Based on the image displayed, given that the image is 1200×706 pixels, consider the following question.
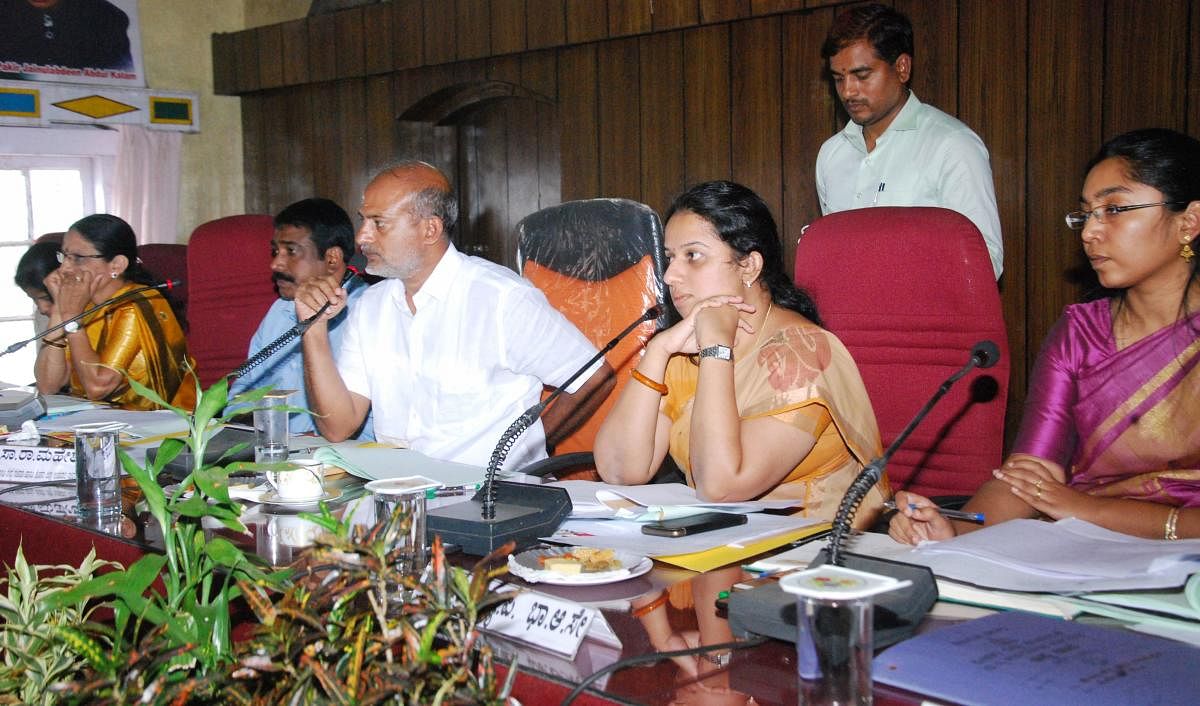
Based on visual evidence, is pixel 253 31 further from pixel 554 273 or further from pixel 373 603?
pixel 373 603

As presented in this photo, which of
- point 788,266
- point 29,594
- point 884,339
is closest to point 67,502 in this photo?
point 29,594

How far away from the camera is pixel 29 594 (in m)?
1.11

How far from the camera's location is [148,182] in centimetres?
567

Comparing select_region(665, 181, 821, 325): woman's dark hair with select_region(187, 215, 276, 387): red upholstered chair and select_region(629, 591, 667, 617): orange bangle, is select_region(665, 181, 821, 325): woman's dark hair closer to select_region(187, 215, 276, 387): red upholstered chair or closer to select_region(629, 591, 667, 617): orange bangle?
select_region(629, 591, 667, 617): orange bangle

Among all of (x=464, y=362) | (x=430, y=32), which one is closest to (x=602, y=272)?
(x=464, y=362)

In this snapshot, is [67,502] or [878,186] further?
[878,186]

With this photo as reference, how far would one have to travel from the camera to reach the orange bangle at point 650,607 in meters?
1.13

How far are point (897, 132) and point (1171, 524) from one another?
1628 mm

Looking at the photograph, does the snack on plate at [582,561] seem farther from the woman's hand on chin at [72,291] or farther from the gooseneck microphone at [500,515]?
the woman's hand on chin at [72,291]

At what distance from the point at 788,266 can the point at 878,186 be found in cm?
91

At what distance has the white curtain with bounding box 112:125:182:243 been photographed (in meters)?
5.61

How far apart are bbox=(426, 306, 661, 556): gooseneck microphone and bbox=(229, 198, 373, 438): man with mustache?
1633mm

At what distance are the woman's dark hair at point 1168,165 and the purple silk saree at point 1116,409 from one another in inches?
4.0

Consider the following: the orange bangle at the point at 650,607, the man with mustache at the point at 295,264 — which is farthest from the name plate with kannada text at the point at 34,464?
the orange bangle at the point at 650,607
